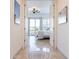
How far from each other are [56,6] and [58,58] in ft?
10.4

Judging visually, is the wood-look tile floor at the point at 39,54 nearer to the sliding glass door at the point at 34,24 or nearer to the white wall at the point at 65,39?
the white wall at the point at 65,39

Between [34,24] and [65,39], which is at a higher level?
[34,24]

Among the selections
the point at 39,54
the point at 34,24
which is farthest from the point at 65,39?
the point at 34,24

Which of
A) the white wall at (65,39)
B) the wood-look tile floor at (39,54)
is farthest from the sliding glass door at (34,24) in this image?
the white wall at (65,39)

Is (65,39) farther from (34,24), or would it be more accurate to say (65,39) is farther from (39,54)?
(34,24)

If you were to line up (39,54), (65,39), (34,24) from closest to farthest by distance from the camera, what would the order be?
(65,39) < (39,54) < (34,24)

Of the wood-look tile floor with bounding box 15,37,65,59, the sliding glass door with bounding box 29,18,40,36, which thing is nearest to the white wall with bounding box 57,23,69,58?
the wood-look tile floor with bounding box 15,37,65,59

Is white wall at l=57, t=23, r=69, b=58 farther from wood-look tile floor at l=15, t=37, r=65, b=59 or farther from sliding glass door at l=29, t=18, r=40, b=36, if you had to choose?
sliding glass door at l=29, t=18, r=40, b=36

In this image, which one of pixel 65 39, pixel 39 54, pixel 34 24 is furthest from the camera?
pixel 34 24

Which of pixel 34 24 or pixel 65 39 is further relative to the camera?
pixel 34 24

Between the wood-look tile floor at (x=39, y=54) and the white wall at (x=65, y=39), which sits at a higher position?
the white wall at (x=65, y=39)
